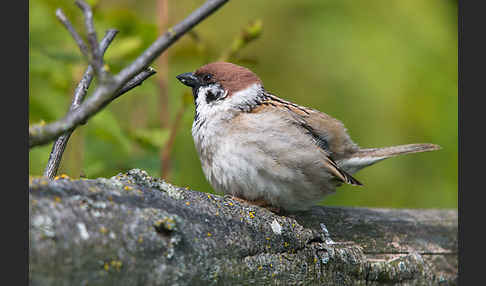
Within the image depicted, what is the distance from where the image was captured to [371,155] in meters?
3.47

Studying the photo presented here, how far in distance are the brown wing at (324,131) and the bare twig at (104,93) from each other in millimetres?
1648

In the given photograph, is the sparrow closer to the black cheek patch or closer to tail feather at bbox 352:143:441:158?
the black cheek patch

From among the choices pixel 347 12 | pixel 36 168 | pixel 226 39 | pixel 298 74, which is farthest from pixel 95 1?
pixel 347 12

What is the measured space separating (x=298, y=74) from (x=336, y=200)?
1.17 meters

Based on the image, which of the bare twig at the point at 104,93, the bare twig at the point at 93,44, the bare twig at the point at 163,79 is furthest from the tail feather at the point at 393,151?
the bare twig at the point at 93,44

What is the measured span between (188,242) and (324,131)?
68.1 inches

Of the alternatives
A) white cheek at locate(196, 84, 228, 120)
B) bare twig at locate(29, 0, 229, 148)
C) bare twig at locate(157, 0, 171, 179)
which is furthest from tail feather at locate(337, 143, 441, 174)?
bare twig at locate(29, 0, 229, 148)

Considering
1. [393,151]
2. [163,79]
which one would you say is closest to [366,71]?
[393,151]

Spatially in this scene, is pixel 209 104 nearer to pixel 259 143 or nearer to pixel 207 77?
pixel 207 77

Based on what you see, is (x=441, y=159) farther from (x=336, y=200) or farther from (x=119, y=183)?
(x=119, y=183)

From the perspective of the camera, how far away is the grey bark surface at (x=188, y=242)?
1.41m

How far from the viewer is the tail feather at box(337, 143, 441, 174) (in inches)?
136

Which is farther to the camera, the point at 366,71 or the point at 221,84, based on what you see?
the point at 366,71

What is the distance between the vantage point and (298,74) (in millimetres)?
4820
